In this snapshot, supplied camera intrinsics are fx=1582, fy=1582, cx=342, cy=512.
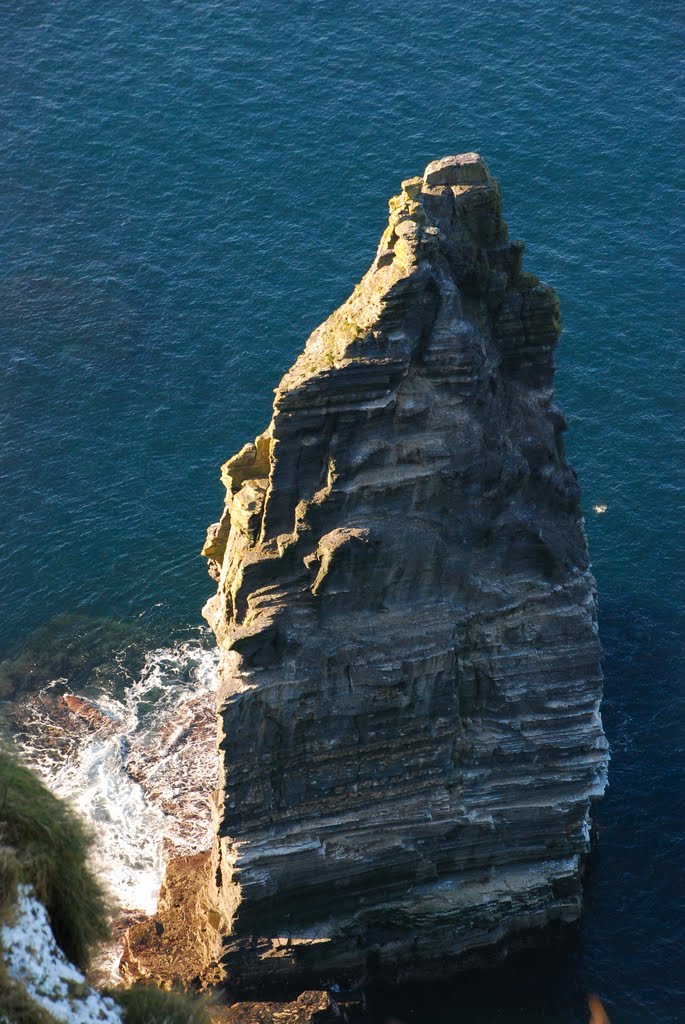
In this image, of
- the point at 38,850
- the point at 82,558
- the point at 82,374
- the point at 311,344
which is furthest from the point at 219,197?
the point at 38,850

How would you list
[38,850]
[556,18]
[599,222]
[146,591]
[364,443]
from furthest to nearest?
[556,18], [599,222], [146,591], [364,443], [38,850]

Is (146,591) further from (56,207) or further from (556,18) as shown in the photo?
(556,18)

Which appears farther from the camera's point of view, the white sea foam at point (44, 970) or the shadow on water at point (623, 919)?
the shadow on water at point (623, 919)

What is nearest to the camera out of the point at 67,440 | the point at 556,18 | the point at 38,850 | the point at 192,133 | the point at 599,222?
the point at 38,850

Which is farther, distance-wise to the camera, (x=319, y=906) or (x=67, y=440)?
(x=67, y=440)

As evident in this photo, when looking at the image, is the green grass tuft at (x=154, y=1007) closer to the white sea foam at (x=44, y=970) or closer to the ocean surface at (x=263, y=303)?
the white sea foam at (x=44, y=970)

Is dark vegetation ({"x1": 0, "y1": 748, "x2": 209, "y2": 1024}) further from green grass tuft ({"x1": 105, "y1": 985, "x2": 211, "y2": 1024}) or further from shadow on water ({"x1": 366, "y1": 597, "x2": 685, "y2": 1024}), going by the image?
shadow on water ({"x1": 366, "y1": 597, "x2": 685, "y2": 1024})


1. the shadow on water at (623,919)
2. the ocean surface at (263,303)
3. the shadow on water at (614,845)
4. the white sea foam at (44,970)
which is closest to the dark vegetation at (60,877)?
the white sea foam at (44,970)

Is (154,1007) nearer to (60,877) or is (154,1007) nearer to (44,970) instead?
(60,877)

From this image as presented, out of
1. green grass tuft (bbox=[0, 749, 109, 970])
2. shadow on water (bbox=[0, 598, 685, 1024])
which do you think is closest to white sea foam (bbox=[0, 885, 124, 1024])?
green grass tuft (bbox=[0, 749, 109, 970])
